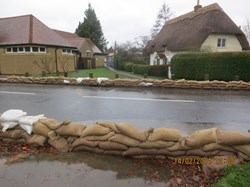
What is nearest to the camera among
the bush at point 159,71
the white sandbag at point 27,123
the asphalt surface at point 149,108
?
the white sandbag at point 27,123

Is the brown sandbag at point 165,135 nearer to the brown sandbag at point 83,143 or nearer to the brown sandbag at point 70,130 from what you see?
the brown sandbag at point 83,143

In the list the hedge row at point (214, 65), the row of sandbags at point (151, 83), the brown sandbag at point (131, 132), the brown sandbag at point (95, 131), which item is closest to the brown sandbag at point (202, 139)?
the brown sandbag at point (131, 132)

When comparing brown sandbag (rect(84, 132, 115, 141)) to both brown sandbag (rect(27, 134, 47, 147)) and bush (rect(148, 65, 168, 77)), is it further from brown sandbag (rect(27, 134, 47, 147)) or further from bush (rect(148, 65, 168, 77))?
bush (rect(148, 65, 168, 77))

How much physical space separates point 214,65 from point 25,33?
59.7 ft

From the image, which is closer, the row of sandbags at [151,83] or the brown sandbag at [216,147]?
the brown sandbag at [216,147]

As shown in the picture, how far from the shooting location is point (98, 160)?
3924mm

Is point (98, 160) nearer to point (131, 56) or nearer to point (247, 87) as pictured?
point (247, 87)

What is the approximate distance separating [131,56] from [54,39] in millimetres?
15315

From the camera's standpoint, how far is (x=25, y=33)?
75.9ft

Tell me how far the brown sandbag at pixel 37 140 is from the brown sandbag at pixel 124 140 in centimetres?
136

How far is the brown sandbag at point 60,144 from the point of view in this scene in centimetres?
426

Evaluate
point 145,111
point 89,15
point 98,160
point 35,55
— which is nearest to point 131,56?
point 35,55

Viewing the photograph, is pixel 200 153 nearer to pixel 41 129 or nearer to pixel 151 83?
pixel 41 129
